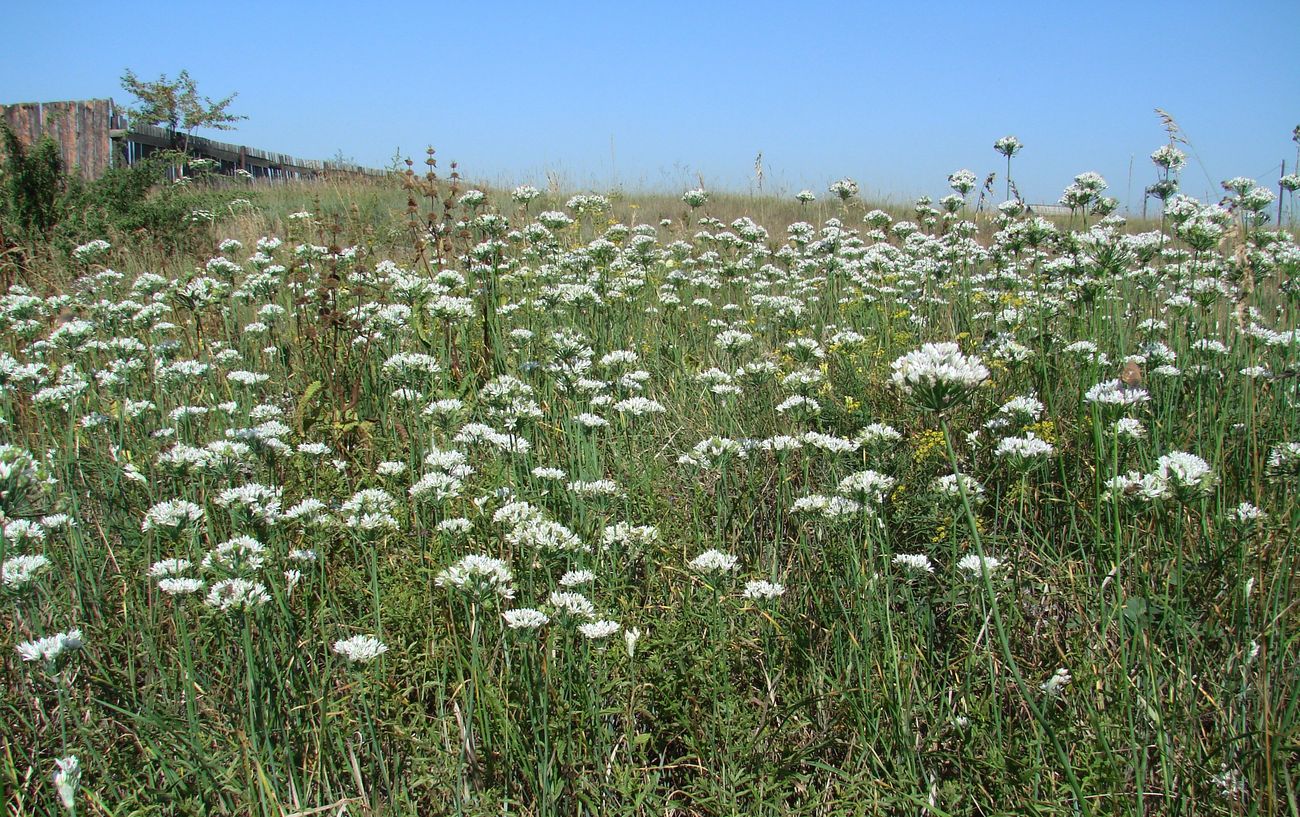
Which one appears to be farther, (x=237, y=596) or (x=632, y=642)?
(x=632, y=642)

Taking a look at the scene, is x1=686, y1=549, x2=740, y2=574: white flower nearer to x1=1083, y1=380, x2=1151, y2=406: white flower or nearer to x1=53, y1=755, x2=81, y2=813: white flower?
x1=1083, y1=380, x2=1151, y2=406: white flower

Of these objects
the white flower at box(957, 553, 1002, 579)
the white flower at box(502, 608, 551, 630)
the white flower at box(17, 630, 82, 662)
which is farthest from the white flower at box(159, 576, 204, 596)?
the white flower at box(957, 553, 1002, 579)

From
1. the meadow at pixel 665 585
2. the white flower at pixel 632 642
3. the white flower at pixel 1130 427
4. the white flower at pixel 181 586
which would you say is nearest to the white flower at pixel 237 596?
the meadow at pixel 665 585

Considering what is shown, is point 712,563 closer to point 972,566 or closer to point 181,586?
point 972,566

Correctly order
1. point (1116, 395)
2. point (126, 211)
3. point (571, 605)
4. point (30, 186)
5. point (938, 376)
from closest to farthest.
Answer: point (938, 376) → point (571, 605) → point (1116, 395) → point (126, 211) → point (30, 186)

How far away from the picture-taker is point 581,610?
2.23 metres

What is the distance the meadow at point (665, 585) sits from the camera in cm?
203

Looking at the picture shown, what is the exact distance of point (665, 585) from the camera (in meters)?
3.01

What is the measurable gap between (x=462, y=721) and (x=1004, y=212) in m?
7.00

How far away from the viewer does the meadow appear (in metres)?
2.03

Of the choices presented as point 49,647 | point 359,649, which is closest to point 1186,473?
point 359,649

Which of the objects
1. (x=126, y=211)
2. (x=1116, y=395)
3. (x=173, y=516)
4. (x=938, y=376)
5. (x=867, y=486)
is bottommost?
(x=173, y=516)

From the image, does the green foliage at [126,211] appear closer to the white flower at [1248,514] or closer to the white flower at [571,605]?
the white flower at [571,605]

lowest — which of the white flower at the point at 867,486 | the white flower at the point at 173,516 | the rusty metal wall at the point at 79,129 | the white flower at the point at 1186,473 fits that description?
the white flower at the point at 173,516
